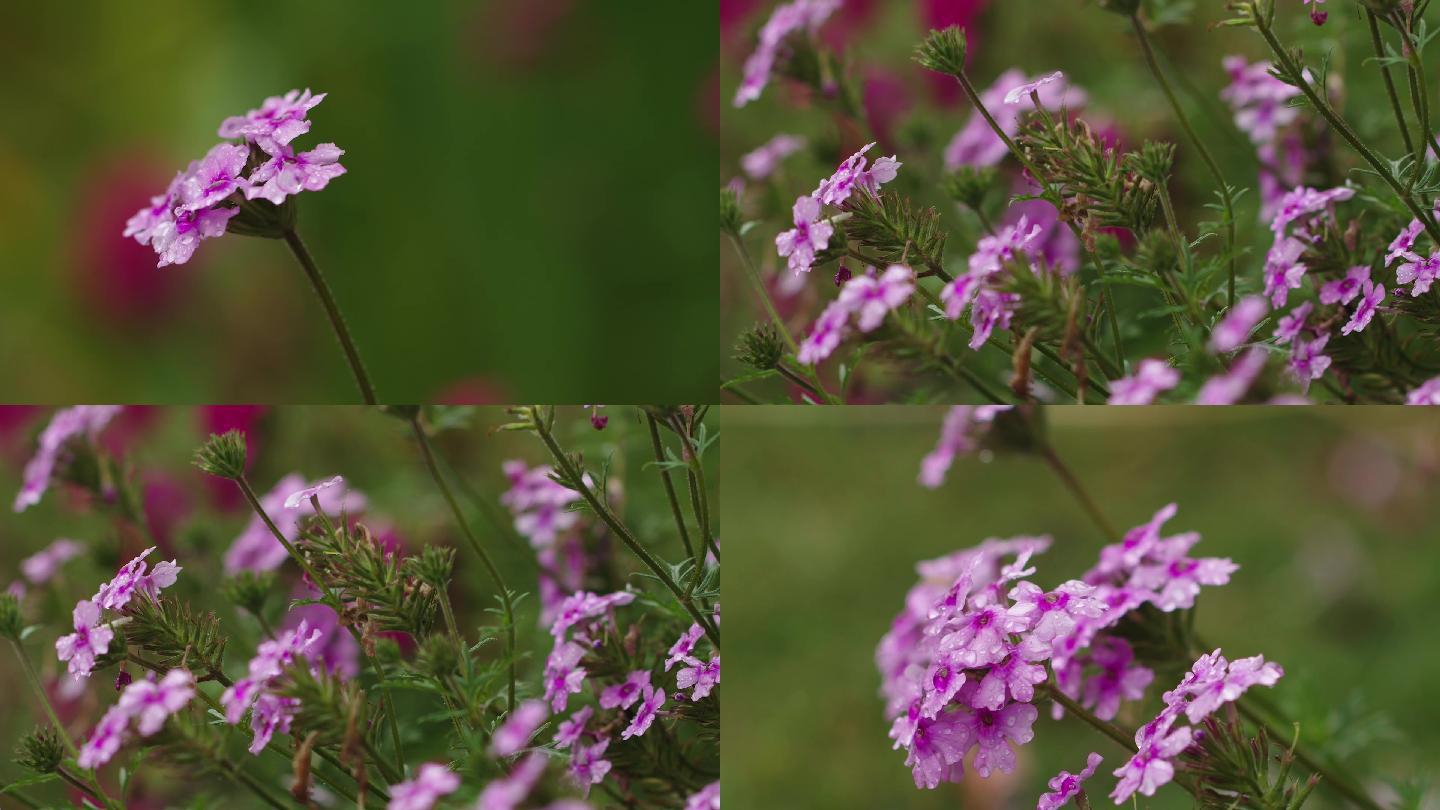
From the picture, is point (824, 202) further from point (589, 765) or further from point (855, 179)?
point (589, 765)

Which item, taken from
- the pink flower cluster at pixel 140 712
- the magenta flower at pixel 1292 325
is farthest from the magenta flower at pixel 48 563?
the magenta flower at pixel 1292 325

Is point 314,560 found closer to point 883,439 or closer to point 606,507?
point 606,507

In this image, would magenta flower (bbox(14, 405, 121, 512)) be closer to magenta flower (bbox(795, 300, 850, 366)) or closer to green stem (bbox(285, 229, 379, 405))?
green stem (bbox(285, 229, 379, 405))

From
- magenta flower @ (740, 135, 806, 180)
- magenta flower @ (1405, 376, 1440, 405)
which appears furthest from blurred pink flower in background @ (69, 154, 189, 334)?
magenta flower @ (1405, 376, 1440, 405)

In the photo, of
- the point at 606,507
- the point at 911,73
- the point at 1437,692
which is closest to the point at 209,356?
the point at 911,73

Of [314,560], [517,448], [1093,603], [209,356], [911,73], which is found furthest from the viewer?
[209,356]

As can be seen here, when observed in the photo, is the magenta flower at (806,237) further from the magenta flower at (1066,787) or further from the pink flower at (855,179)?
the magenta flower at (1066,787)

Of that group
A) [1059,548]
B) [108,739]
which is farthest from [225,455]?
[1059,548]
